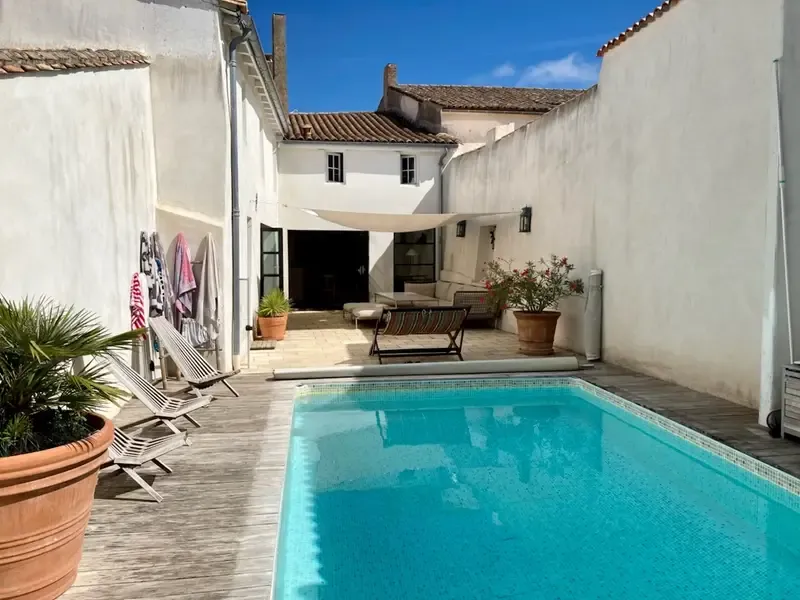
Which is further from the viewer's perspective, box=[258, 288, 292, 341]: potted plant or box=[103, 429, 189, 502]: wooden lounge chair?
box=[258, 288, 292, 341]: potted plant

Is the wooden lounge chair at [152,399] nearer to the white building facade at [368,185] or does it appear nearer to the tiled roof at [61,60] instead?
the tiled roof at [61,60]

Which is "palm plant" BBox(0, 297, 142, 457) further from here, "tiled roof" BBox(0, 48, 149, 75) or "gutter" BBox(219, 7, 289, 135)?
"gutter" BBox(219, 7, 289, 135)

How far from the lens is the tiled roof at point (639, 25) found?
8.54 metres

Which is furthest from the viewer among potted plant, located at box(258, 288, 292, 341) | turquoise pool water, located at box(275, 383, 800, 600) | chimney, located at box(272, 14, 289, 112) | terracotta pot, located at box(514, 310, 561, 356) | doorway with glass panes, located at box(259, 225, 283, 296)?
chimney, located at box(272, 14, 289, 112)

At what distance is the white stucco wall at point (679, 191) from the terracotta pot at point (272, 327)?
566 centimetres

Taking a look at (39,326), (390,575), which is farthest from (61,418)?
(390,575)

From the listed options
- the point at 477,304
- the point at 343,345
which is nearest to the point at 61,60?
the point at 343,345

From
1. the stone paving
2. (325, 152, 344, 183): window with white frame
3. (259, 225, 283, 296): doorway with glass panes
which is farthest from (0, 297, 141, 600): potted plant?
(325, 152, 344, 183): window with white frame

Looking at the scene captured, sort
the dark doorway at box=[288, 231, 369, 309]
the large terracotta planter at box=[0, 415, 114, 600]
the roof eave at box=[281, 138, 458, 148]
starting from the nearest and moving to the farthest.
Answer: the large terracotta planter at box=[0, 415, 114, 600] → the roof eave at box=[281, 138, 458, 148] → the dark doorway at box=[288, 231, 369, 309]

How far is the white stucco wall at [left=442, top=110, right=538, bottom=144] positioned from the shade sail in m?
5.37

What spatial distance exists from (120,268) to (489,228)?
10.2 m

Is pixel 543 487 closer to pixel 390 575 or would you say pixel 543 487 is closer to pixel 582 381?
pixel 390 575

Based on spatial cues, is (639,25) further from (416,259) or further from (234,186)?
(416,259)

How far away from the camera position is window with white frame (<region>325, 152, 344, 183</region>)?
18.9 meters
